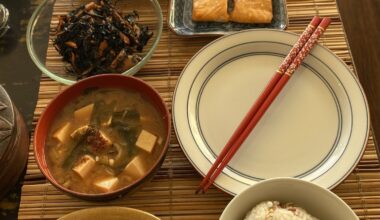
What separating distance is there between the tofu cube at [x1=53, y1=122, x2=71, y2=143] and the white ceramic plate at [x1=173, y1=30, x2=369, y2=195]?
33cm

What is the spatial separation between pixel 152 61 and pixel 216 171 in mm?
530

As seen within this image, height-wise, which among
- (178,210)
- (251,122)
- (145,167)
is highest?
(251,122)

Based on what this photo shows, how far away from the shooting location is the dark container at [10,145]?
1.21m

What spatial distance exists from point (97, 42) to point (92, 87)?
174 mm

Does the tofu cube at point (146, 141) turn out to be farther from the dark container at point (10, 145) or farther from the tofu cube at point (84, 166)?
the dark container at point (10, 145)

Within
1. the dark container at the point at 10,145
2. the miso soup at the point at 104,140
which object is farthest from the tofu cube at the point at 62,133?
the dark container at the point at 10,145

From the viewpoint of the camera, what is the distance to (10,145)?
1.23 metres

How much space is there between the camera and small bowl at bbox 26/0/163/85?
1455 mm

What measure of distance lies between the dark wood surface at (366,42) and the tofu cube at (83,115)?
1.05m

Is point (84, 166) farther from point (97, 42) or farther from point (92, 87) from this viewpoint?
point (97, 42)

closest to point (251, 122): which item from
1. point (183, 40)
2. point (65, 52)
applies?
point (183, 40)

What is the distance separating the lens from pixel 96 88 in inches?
52.8

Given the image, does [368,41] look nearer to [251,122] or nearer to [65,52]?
[251,122]

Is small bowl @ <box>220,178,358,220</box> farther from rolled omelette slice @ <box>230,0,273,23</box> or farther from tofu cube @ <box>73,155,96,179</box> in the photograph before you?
rolled omelette slice @ <box>230,0,273,23</box>
